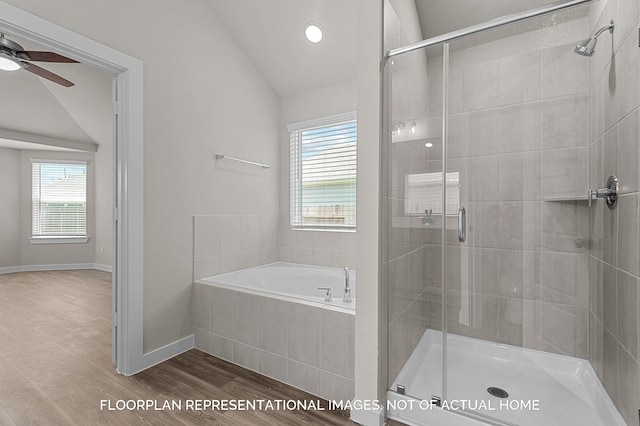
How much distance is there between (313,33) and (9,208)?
6.43m

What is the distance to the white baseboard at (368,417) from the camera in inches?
64.4

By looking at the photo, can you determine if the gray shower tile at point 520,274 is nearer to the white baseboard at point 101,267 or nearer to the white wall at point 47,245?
the white baseboard at point 101,267

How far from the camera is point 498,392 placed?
1786 millimetres

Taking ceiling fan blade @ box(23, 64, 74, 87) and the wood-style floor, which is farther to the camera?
ceiling fan blade @ box(23, 64, 74, 87)

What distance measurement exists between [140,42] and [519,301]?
302cm

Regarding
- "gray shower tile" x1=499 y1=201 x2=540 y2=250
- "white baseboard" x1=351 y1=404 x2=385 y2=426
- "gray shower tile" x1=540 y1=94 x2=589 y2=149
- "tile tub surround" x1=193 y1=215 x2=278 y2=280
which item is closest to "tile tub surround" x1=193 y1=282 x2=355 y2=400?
"white baseboard" x1=351 y1=404 x2=385 y2=426

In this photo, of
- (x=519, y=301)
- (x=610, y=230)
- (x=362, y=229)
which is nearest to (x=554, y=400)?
(x=519, y=301)

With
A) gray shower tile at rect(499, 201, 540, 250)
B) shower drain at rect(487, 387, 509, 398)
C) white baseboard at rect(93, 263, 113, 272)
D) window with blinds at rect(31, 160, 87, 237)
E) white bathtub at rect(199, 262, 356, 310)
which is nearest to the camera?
shower drain at rect(487, 387, 509, 398)

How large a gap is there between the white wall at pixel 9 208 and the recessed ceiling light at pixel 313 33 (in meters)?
6.20

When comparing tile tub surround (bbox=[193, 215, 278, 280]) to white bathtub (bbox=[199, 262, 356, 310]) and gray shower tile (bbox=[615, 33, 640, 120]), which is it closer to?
white bathtub (bbox=[199, 262, 356, 310])

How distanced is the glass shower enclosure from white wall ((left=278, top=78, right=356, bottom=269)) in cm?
116

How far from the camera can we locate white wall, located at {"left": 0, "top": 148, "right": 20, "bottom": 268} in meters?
5.73

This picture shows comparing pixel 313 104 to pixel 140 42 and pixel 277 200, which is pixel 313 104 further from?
pixel 140 42

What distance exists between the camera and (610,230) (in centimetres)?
162
